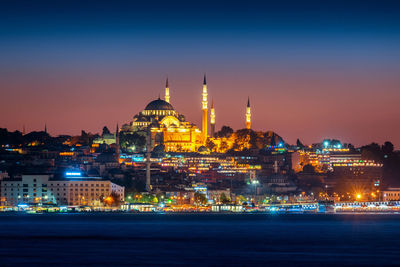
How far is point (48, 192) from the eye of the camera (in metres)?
117

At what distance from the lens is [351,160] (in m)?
168

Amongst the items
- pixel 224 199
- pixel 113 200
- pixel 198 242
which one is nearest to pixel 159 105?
pixel 224 199

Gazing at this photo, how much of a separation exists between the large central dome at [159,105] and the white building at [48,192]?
166 ft

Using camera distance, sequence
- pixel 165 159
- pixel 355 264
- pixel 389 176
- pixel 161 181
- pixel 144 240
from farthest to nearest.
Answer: pixel 389 176, pixel 165 159, pixel 161 181, pixel 144 240, pixel 355 264

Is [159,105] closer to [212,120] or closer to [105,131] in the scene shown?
[212,120]

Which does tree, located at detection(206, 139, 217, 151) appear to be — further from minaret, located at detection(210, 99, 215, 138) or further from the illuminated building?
minaret, located at detection(210, 99, 215, 138)

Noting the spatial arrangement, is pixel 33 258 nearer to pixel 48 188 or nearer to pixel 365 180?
pixel 48 188

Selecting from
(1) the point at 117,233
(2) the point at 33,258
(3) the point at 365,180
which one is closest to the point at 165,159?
(3) the point at 365,180

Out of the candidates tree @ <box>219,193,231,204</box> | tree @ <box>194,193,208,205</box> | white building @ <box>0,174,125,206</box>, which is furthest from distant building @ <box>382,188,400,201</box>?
white building @ <box>0,174,125,206</box>

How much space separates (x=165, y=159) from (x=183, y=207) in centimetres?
3385

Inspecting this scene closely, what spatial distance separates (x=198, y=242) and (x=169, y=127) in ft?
309

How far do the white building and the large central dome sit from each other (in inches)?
1992

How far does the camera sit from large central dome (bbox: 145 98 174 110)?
16800 centimetres

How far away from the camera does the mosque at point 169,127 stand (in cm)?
16425
